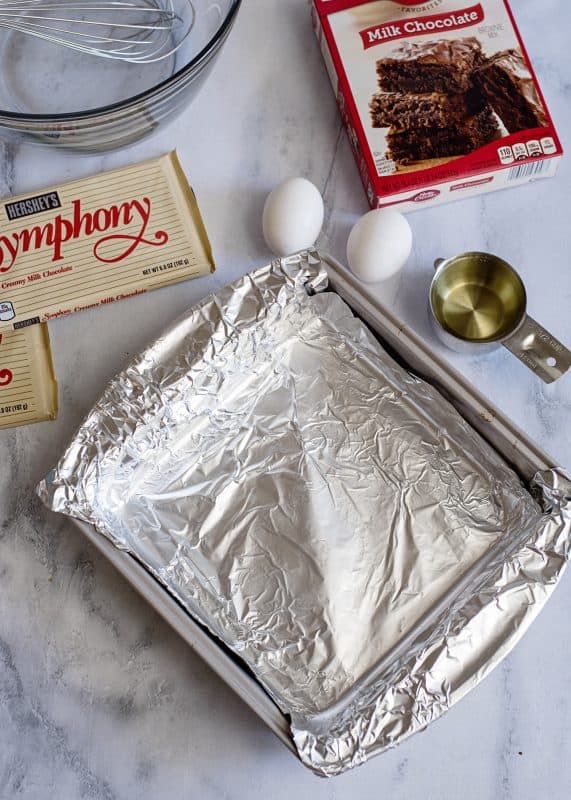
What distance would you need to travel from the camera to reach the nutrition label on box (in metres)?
0.99

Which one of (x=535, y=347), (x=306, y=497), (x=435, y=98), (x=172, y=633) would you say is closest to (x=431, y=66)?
(x=435, y=98)

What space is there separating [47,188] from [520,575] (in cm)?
71

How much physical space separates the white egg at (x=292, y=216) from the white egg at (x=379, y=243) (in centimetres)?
5

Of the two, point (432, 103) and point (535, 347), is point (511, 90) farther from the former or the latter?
point (535, 347)

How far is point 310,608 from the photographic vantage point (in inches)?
35.7

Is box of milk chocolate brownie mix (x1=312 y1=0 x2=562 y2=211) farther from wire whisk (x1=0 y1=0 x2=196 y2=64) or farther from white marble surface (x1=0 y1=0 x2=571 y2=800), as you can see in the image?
wire whisk (x1=0 y1=0 x2=196 y2=64)

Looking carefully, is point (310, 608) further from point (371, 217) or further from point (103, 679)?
point (371, 217)

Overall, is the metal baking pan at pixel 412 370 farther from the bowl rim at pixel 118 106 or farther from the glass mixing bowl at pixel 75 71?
the glass mixing bowl at pixel 75 71

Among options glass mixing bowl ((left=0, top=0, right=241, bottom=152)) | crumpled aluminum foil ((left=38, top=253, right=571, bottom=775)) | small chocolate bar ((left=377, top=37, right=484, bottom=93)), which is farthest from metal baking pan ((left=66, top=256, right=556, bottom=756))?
glass mixing bowl ((left=0, top=0, right=241, bottom=152))

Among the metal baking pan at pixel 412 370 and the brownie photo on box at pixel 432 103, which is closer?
the metal baking pan at pixel 412 370

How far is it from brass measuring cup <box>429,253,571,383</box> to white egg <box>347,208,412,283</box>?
0.17 feet

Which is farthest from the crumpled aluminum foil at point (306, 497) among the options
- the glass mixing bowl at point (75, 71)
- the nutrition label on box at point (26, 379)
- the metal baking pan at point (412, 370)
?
the glass mixing bowl at point (75, 71)

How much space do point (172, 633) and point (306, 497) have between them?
21 cm

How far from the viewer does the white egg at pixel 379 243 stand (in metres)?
0.95
